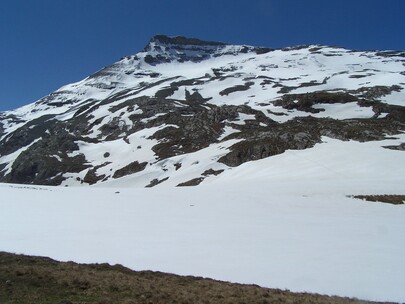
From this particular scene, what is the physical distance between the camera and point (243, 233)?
20625mm

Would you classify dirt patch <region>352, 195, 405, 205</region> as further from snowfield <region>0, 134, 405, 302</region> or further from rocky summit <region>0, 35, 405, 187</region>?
rocky summit <region>0, 35, 405, 187</region>

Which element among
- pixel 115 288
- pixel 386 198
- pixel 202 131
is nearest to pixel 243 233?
pixel 115 288

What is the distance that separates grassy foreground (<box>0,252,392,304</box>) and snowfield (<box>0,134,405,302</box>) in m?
1.25

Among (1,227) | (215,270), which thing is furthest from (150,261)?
(1,227)

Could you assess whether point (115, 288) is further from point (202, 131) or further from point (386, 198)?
point (202, 131)

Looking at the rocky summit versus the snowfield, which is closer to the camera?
the snowfield

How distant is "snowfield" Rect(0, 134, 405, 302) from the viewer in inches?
570

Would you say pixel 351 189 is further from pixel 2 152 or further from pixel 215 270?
pixel 2 152

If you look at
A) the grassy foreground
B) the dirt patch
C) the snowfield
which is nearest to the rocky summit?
the snowfield

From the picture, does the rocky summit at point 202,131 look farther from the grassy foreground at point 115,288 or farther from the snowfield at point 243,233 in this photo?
the grassy foreground at point 115,288

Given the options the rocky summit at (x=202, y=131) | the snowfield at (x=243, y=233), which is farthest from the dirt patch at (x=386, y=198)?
the rocky summit at (x=202, y=131)

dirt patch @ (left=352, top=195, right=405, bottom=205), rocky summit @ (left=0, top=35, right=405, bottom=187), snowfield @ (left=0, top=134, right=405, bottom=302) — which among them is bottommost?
snowfield @ (left=0, top=134, right=405, bottom=302)

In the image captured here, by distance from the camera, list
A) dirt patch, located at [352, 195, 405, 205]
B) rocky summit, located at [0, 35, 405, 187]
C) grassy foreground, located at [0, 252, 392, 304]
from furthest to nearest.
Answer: rocky summit, located at [0, 35, 405, 187]
dirt patch, located at [352, 195, 405, 205]
grassy foreground, located at [0, 252, 392, 304]

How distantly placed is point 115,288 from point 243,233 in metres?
10.2
